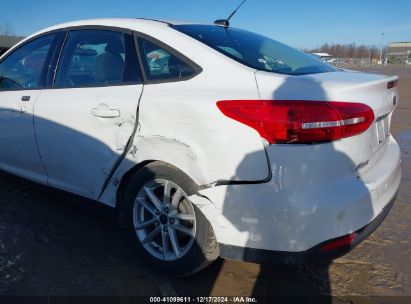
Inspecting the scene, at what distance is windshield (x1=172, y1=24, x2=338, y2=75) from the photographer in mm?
2725

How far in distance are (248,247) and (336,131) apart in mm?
809

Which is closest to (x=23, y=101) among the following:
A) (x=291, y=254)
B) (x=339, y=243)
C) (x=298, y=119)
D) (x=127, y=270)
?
(x=127, y=270)

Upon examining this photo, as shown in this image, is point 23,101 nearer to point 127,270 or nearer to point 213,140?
point 127,270

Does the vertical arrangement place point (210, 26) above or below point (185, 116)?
above

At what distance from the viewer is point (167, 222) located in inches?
111

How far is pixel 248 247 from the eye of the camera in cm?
240

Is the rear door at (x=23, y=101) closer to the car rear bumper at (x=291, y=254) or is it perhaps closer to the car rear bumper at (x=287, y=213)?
the car rear bumper at (x=287, y=213)

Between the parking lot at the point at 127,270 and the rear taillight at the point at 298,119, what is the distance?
106cm

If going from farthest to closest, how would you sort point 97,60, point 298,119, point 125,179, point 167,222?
point 97,60, point 125,179, point 167,222, point 298,119

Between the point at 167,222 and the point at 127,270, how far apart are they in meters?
0.47

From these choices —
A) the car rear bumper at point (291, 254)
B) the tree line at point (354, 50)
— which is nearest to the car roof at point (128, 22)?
the car rear bumper at point (291, 254)

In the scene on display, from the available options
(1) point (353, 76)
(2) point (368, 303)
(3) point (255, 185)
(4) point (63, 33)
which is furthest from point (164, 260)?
(4) point (63, 33)

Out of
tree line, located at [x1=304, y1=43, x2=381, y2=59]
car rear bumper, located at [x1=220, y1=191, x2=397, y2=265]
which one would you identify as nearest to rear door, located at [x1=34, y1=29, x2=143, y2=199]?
car rear bumper, located at [x1=220, y1=191, x2=397, y2=265]

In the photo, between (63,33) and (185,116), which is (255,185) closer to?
(185,116)
